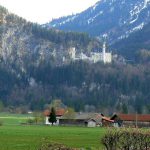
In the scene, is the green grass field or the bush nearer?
the bush

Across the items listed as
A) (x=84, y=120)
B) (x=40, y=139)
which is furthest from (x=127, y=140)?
(x=84, y=120)

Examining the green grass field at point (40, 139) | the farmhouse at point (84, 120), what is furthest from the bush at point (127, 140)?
the farmhouse at point (84, 120)

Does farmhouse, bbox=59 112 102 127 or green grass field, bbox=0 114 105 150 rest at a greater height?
farmhouse, bbox=59 112 102 127

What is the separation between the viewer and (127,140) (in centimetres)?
3806

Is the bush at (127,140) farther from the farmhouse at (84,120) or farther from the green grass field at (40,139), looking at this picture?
the farmhouse at (84,120)

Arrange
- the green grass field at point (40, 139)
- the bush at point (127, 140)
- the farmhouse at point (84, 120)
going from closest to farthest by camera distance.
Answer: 1. the bush at point (127, 140)
2. the green grass field at point (40, 139)
3. the farmhouse at point (84, 120)

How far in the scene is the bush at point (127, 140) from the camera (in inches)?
1499

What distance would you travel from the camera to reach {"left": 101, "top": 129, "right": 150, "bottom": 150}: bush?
38.1 metres

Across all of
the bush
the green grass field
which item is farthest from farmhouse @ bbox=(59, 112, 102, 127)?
the bush

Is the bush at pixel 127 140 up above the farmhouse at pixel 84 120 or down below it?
below

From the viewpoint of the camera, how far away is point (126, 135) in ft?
126

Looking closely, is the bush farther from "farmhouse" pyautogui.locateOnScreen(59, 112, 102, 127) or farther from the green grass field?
"farmhouse" pyautogui.locateOnScreen(59, 112, 102, 127)

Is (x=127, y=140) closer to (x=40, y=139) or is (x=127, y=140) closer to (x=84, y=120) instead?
(x=40, y=139)

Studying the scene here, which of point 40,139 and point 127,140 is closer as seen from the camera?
point 127,140
